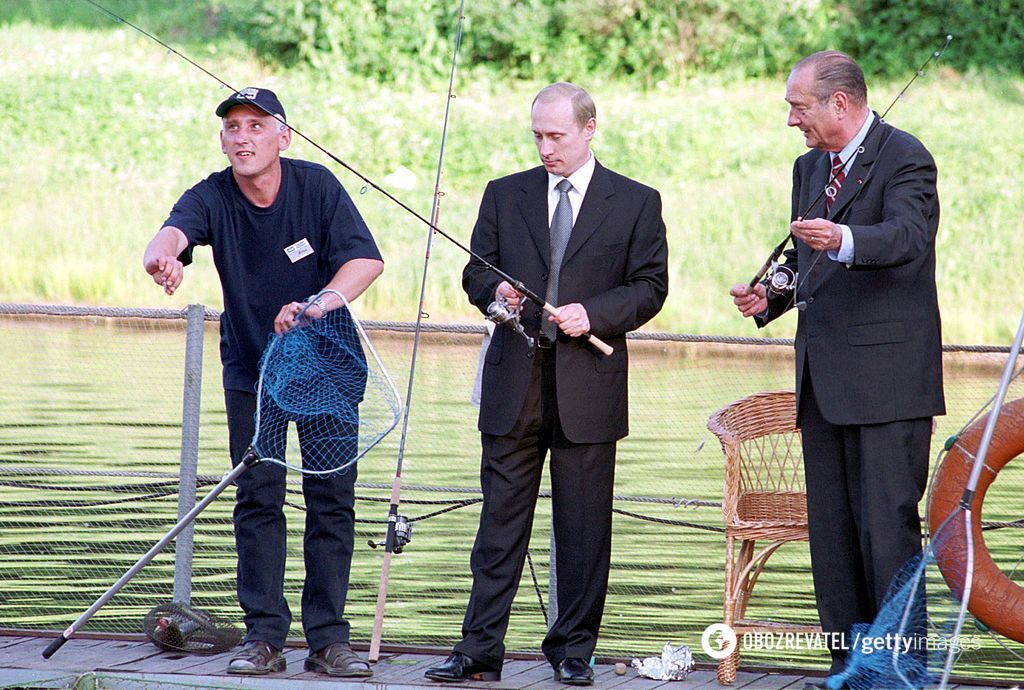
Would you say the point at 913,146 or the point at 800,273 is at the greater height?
the point at 913,146

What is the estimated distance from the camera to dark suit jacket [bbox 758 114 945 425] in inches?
171

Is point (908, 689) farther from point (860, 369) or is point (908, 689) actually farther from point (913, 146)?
point (913, 146)

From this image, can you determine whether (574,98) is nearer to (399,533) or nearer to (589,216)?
(589,216)

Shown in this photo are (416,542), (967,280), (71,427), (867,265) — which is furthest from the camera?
(967,280)

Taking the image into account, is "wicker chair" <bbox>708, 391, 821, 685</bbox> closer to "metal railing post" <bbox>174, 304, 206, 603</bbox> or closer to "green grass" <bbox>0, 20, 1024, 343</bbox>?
"metal railing post" <bbox>174, 304, 206, 603</bbox>

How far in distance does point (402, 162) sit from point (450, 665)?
13.9 meters

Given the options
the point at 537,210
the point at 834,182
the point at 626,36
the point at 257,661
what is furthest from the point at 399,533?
the point at 626,36

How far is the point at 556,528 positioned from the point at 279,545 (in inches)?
30.5

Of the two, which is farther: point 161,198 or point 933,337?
point 161,198

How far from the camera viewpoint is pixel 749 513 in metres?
5.01

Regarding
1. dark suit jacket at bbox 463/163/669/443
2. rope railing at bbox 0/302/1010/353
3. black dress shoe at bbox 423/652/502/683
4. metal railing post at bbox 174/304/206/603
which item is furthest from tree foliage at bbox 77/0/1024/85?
black dress shoe at bbox 423/652/502/683

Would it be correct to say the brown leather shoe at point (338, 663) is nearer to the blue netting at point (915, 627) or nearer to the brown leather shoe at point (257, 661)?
the brown leather shoe at point (257, 661)

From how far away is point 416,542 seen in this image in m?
7.80

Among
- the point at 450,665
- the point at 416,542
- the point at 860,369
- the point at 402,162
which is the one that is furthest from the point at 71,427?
the point at 402,162
